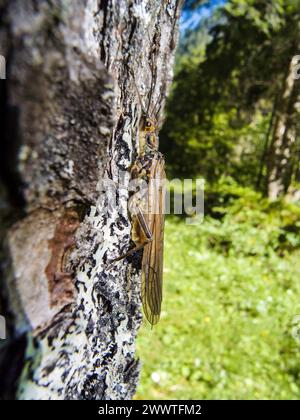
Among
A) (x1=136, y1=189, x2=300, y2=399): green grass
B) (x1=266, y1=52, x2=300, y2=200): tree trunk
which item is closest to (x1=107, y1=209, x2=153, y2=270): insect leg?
(x1=136, y1=189, x2=300, y2=399): green grass

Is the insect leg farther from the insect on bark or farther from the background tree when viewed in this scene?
the background tree

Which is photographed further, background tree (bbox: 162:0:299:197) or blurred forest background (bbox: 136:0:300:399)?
background tree (bbox: 162:0:299:197)

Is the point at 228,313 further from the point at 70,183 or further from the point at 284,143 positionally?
the point at 284,143

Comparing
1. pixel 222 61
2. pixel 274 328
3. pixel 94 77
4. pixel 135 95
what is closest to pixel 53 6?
pixel 94 77

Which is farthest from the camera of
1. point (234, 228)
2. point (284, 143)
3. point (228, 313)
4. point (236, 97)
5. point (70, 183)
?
point (236, 97)

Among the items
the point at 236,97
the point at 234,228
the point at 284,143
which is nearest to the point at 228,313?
the point at 234,228

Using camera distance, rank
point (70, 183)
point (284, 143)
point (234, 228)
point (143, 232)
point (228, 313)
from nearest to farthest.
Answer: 1. point (70, 183)
2. point (143, 232)
3. point (228, 313)
4. point (234, 228)
5. point (284, 143)

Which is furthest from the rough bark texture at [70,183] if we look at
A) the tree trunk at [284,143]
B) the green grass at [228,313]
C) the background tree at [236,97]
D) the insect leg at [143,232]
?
the background tree at [236,97]
